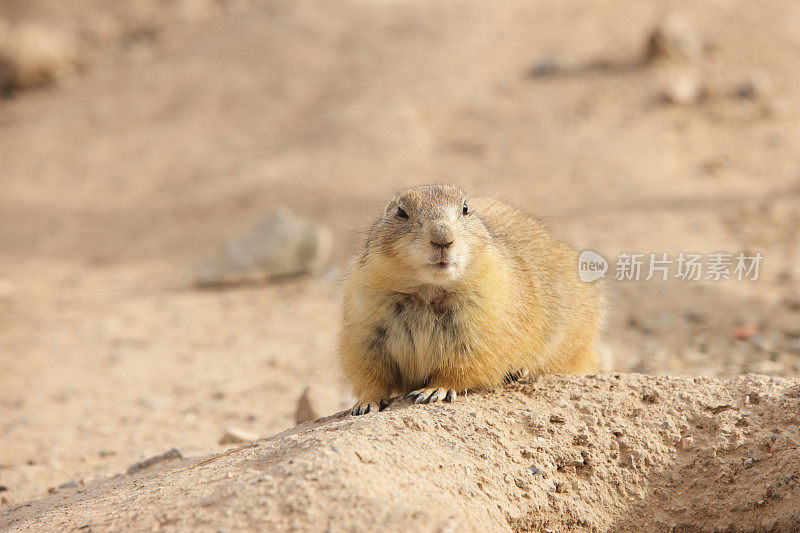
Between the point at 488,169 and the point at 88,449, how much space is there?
7406 millimetres

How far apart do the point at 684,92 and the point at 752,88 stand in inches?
40.2

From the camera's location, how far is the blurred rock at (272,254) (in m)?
10.2

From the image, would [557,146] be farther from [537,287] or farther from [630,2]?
[537,287]

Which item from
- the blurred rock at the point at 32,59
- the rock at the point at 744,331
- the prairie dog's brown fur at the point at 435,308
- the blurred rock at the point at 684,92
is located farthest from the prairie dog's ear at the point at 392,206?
the blurred rock at the point at 32,59

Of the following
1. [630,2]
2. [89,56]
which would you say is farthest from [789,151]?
[89,56]

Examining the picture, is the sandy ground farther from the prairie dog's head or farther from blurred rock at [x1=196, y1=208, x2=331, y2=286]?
the prairie dog's head

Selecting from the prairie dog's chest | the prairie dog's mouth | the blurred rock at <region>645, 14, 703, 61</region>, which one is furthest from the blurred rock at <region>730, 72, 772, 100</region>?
the prairie dog's mouth

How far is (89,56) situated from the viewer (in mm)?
19781

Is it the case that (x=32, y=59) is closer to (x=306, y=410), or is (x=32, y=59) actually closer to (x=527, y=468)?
(x=306, y=410)

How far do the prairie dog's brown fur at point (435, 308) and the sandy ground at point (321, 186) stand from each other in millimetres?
304

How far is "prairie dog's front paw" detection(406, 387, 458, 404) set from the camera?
4176mm

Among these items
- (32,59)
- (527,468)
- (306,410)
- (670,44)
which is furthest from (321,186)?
(32,59)

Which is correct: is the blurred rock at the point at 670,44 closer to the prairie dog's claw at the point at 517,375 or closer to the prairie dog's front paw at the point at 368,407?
the prairie dog's claw at the point at 517,375

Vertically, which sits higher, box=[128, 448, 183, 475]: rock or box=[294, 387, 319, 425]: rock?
box=[294, 387, 319, 425]: rock
